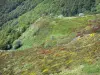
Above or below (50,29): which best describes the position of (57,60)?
above

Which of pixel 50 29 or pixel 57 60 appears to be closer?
pixel 57 60

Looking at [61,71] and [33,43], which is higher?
[61,71]

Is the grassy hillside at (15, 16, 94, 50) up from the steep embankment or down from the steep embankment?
down

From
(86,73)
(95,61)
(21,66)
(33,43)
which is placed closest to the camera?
(86,73)

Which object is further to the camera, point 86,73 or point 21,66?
point 21,66

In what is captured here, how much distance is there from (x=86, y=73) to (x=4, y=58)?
18.2 metres

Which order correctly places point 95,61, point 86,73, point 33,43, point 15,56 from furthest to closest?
1. point 33,43
2. point 15,56
3. point 95,61
4. point 86,73

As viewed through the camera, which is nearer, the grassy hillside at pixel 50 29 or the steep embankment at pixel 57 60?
the steep embankment at pixel 57 60

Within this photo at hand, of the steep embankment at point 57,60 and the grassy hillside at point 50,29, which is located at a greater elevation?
the steep embankment at point 57,60

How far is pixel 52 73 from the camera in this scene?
32.6m

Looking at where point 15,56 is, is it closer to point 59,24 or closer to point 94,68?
point 94,68

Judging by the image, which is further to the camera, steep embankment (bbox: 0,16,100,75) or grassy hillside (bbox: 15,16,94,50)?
grassy hillside (bbox: 15,16,94,50)

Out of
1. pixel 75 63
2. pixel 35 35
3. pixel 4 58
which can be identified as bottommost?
pixel 35 35

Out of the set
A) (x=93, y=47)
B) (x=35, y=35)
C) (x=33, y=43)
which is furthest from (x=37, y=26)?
(x=93, y=47)
